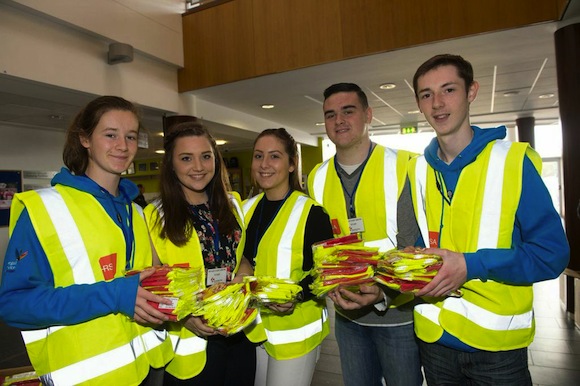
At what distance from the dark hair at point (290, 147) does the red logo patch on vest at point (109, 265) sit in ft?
3.08

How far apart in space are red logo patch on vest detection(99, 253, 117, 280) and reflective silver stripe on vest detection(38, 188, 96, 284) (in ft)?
0.13

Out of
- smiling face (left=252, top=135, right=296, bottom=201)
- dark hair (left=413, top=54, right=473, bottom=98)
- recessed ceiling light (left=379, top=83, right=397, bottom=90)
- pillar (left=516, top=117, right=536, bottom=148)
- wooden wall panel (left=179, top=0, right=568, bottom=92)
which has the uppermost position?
wooden wall panel (left=179, top=0, right=568, bottom=92)

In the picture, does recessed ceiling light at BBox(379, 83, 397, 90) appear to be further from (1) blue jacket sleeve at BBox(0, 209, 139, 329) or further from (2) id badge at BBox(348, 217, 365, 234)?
(1) blue jacket sleeve at BBox(0, 209, 139, 329)

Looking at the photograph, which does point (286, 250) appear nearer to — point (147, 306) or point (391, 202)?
point (391, 202)

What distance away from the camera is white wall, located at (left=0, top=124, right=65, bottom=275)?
22.3ft

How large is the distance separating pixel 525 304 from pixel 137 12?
206 inches

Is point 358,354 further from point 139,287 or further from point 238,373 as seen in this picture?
point 139,287

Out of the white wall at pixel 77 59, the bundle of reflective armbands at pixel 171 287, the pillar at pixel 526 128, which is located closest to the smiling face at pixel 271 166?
the bundle of reflective armbands at pixel 171 287

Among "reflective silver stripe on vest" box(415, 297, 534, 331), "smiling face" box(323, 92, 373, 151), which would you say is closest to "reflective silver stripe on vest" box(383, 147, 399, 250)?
"smiling face" box(323, 92, 373, 151)

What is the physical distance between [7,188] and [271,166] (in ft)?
22.4

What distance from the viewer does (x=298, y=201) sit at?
6.22ft

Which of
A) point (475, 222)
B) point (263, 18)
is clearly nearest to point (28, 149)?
point (263, 18)

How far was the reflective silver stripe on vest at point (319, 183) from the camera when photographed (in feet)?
6.75

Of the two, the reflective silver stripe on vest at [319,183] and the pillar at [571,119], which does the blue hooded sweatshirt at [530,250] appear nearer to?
the reflective silver stripe on vest at [319,183]
